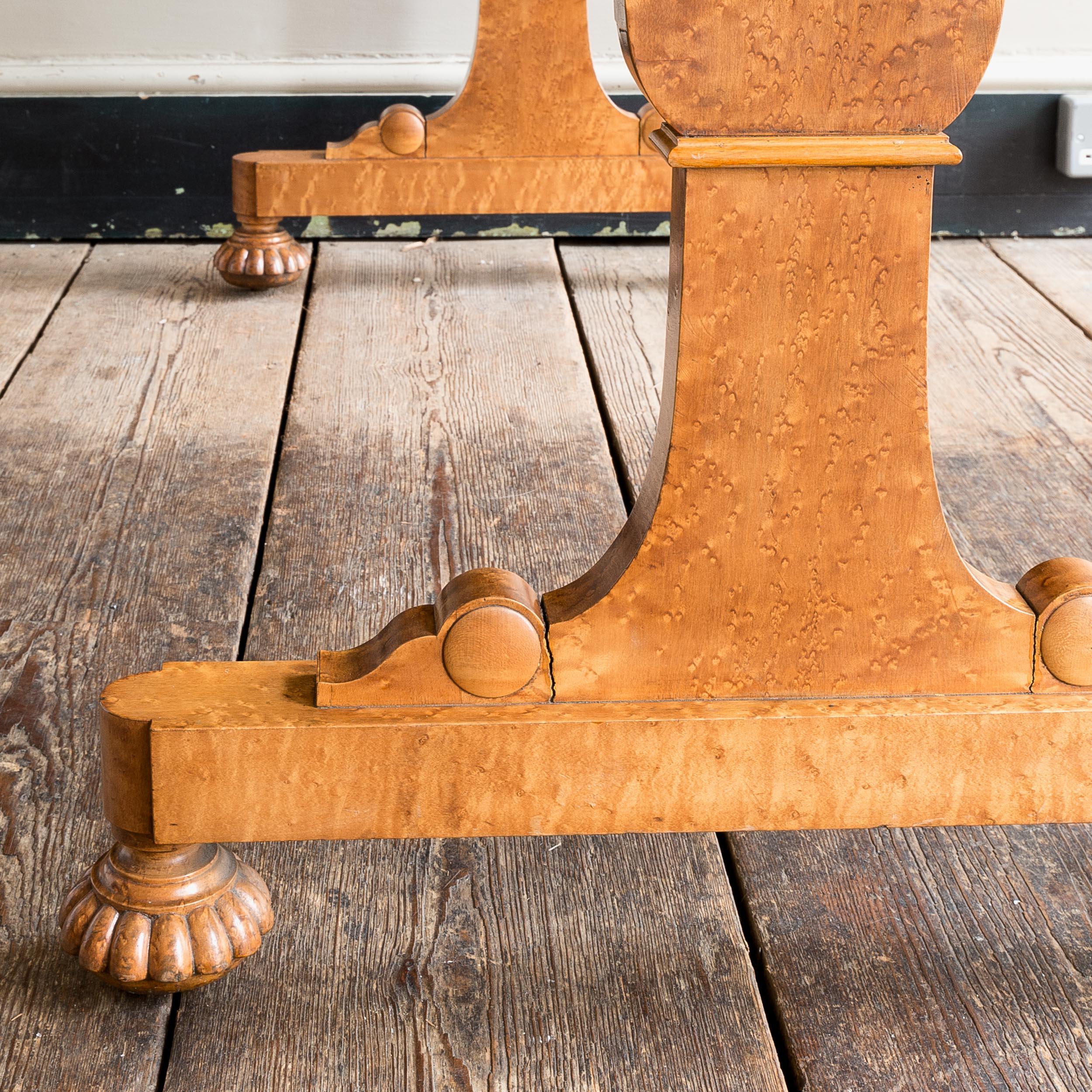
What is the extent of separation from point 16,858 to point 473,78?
1.18 metres

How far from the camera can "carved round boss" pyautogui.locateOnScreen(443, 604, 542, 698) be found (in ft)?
1.98

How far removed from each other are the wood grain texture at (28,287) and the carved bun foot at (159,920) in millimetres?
947

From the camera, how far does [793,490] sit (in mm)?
604

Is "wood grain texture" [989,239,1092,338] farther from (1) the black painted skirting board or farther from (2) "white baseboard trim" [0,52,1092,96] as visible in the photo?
(2) "white baseboard trim" [0,52,1092,96]

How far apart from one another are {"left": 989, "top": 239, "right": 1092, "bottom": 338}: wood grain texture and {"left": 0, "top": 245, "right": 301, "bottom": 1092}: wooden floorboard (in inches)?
38.6

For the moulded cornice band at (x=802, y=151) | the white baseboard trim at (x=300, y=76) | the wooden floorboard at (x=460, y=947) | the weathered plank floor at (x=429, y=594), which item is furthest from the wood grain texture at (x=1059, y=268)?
the moulded cornice band at (x=802, y=151)

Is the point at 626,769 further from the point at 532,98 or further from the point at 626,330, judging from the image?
the point at 532,98

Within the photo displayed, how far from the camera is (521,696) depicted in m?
0.62

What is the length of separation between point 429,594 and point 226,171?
3.81ft

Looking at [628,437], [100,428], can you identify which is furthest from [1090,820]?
[100,428]

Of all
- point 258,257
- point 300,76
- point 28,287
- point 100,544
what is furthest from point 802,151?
point 300,76

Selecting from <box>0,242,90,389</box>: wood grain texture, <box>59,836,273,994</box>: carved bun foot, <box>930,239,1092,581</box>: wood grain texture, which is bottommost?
<box>930,239,1092,581</box>: wood grain texture

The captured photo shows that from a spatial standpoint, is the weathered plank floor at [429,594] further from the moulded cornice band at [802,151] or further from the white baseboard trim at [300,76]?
the moulded cornice band at [802,151]

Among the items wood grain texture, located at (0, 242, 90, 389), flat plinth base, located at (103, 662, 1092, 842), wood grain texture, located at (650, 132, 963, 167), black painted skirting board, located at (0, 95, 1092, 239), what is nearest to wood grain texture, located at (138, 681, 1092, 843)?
flat plinth base, located at (103, 662, 1092, 842)
